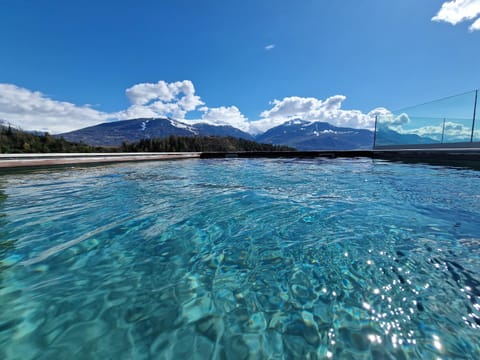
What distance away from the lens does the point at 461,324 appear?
109cm

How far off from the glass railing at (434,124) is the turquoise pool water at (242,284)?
465 inches

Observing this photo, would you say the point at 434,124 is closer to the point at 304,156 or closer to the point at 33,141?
the point at 304,156

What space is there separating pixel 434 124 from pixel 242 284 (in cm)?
1570

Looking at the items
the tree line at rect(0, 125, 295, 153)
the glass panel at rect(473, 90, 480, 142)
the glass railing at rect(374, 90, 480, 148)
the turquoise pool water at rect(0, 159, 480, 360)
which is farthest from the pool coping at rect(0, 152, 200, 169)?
the glass panel at rect(473, 90, 480, 142)

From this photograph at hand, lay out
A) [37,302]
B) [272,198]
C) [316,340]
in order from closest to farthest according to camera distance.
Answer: [316,340]
[37,302]
[272,198]

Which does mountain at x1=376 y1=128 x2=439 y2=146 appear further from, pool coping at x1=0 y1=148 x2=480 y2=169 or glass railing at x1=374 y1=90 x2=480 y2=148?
pool coping at x1=0 y1=148 x2=480 y2=169

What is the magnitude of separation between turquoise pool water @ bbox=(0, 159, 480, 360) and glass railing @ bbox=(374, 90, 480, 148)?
11.8 metres

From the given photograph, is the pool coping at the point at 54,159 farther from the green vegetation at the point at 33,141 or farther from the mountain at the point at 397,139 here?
the green vegetation at the point at 33,141

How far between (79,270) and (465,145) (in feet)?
50.6

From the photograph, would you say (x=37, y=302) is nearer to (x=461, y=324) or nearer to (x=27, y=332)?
(x=27, y=332)

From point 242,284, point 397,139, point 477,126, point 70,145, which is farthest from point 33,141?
point 477,126

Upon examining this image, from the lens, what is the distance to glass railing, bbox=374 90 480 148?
10.5m

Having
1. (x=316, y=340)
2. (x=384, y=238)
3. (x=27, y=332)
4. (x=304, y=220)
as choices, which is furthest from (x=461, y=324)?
(x=27, y=332)

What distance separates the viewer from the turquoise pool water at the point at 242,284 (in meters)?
1.03
